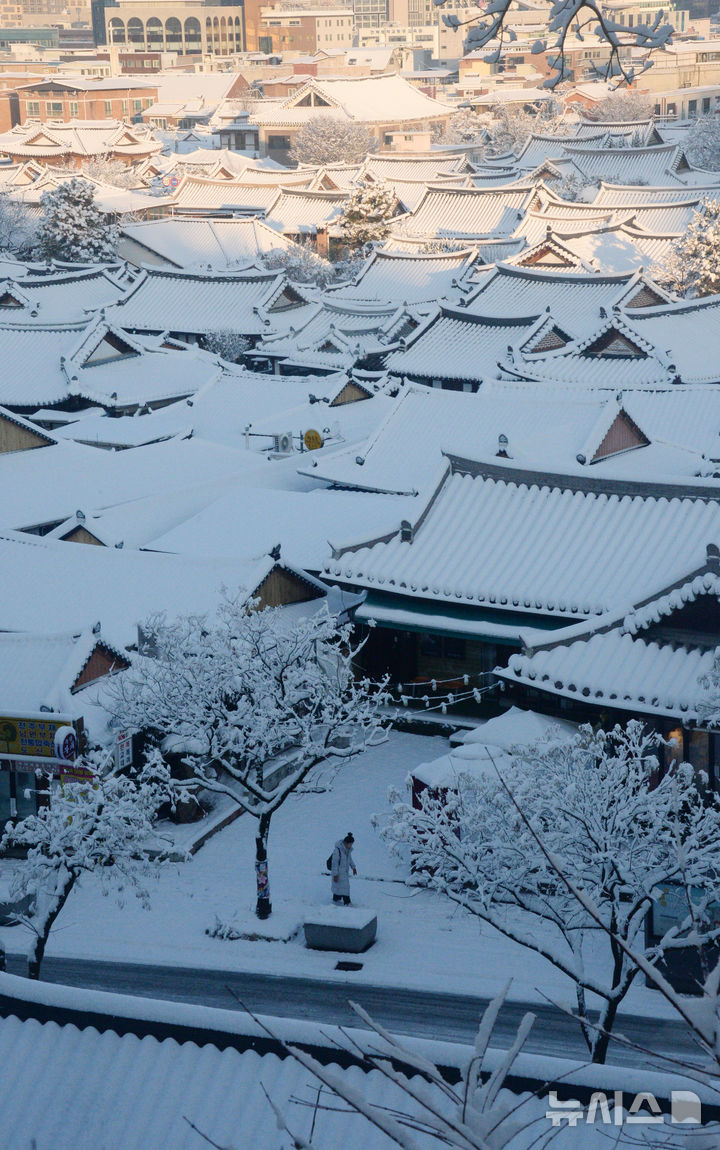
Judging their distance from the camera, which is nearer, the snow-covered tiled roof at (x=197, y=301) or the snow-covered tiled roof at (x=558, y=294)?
the snow-covered tiled roof at (x=558, y=294)

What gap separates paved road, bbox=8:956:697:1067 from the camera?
14953 mm

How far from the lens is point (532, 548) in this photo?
76.0ft

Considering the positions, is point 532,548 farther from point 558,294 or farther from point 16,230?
point 16,230

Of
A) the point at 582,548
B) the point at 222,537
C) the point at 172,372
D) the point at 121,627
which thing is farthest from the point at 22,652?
the point at 172,372

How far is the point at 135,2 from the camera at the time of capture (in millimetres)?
190750

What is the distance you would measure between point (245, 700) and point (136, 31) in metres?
192

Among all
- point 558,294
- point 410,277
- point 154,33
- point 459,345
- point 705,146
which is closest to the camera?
point 459,345

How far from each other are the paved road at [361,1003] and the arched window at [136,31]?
193m

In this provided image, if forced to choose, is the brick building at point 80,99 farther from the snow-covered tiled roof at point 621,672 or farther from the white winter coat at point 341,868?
the white winter coat at point 341,868

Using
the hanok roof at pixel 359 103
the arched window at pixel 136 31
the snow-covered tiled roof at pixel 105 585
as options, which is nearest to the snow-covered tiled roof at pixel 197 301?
the snow-covered tiled roof at pixel 105 585

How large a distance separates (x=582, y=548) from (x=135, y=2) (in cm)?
18827

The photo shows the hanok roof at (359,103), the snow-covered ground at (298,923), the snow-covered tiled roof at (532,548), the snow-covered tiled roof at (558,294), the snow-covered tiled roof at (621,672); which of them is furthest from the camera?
the hanok roof at (359,103)

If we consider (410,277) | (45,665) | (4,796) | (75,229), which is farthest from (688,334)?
(75,229)

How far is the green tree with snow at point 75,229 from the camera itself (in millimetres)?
72938
